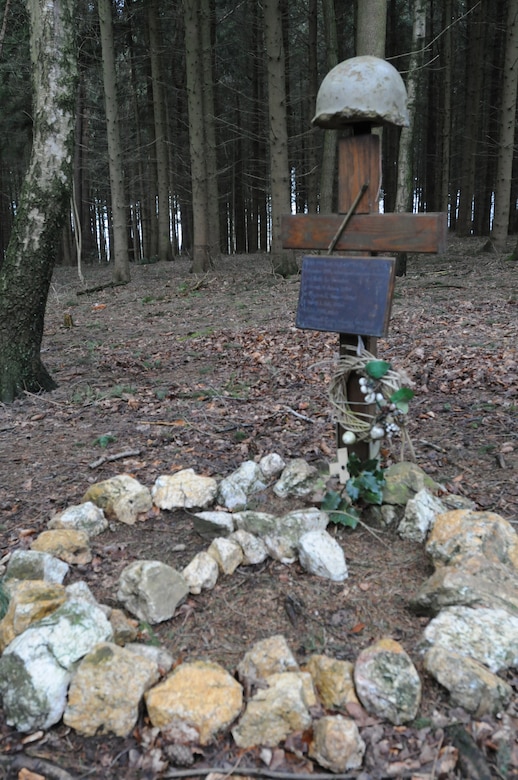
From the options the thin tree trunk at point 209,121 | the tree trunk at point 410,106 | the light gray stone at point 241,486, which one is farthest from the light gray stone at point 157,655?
the thin tree trunk at point 209,121

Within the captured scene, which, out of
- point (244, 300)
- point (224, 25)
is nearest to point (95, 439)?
point (244, 300)

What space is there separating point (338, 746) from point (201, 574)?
1130mm

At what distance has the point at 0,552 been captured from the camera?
3.40 metres

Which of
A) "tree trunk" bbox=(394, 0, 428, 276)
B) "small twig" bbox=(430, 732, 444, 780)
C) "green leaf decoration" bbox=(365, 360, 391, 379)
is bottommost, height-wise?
"small twig" bbox=(430, 732, 444, 780)

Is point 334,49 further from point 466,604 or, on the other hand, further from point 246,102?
point 466,604

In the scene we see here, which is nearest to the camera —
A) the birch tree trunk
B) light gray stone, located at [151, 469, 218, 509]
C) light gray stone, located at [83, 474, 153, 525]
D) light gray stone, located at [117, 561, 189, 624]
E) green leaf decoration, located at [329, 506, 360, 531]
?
light gray stone, located at [117, 561, 189, 624]

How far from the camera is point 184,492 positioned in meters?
3.73

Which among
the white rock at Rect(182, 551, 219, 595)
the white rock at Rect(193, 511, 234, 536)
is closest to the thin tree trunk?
the white rock at Rect(193, 511, 234, 536)

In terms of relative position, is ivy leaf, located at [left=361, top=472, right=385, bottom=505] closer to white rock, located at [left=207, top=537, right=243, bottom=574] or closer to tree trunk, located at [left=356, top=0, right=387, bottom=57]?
white rock, located at [left=207, top=537, right=243, bottom=574]

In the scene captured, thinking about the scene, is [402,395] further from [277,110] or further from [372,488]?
[277,110]

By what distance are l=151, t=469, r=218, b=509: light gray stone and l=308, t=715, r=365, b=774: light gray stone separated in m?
1.87

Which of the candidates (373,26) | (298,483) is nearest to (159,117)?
(373,26)

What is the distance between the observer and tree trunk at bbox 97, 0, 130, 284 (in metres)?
13.0

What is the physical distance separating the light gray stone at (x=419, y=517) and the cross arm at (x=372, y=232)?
1359 millimetres
